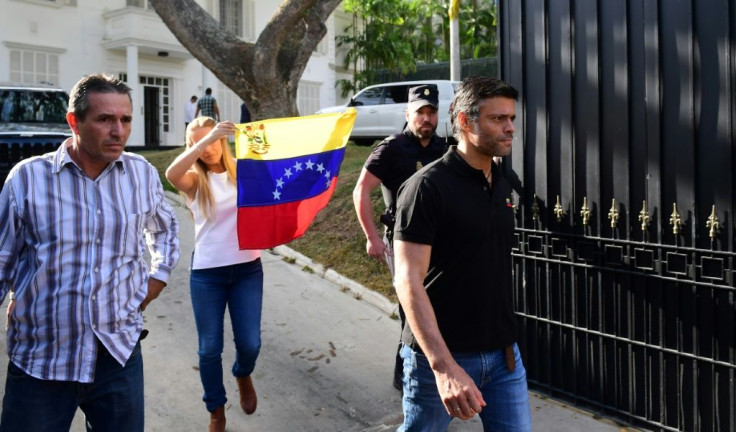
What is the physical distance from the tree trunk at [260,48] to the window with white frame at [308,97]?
17.8 m

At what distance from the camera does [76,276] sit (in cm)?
267

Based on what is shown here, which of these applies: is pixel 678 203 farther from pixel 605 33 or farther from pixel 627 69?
pixel 605 33

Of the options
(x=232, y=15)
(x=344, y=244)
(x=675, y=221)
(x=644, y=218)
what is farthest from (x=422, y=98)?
(x=232, y=15)

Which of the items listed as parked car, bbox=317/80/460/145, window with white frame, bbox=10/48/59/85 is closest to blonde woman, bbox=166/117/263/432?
parked car, bbox=317/80/460/145

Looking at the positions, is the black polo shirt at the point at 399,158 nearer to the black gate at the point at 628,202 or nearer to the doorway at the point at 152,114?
the black gate at the point at 628,202

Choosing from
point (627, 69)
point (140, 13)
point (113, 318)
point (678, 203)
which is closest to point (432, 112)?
point (627, 69)

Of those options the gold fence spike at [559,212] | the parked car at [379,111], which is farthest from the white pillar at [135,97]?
the gold fence spike at [559,212]

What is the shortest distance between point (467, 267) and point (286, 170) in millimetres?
→ 2490

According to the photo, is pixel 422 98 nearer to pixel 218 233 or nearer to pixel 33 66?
pixel 218 233

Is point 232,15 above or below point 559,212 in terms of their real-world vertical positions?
above

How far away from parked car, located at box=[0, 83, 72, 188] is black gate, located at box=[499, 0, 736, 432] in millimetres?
8847

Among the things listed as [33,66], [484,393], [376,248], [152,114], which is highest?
[33,66]

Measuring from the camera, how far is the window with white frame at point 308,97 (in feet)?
97.8

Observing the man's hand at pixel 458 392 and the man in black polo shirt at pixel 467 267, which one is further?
the man in black polo shirt at pixel 467 267
